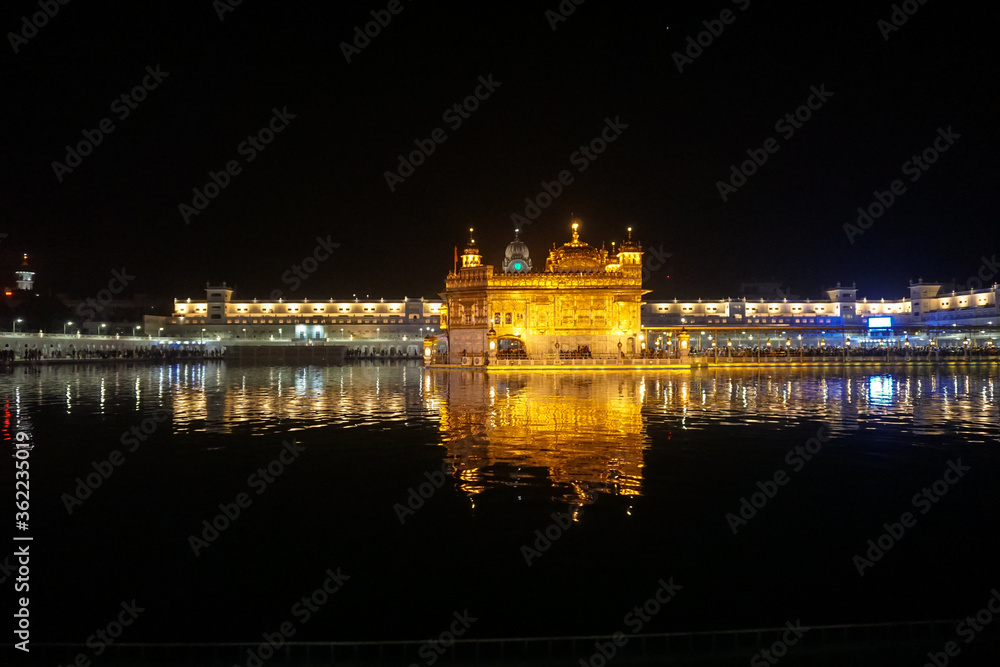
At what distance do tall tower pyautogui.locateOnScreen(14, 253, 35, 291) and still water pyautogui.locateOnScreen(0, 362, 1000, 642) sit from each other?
4178 inches

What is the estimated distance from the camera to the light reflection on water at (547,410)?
1387cm

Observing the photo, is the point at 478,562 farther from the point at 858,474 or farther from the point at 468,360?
the point at 468,360

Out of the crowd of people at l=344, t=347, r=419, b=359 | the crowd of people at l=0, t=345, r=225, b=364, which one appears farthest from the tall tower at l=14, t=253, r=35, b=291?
the crowd of people at l=344, t=347, r=419, b=359

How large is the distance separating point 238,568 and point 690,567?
16.8 ft

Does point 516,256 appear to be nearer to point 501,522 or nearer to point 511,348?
point 511,348

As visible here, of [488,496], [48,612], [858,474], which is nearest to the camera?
[48,612]

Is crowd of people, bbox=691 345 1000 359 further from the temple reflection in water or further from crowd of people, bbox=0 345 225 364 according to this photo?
crowd of people, bbox=0 345 225 364

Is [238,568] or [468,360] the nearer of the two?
[238,568]

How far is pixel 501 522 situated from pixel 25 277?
12427 cm

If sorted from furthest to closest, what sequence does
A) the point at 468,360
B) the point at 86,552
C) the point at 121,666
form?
the point at 468,360, the point at 86,552, the point at 121,666

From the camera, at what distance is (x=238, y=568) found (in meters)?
8.12

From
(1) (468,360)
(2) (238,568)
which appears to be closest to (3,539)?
(2) (238,568)

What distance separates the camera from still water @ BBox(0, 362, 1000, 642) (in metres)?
7.00

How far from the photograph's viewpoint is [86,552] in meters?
8.67
